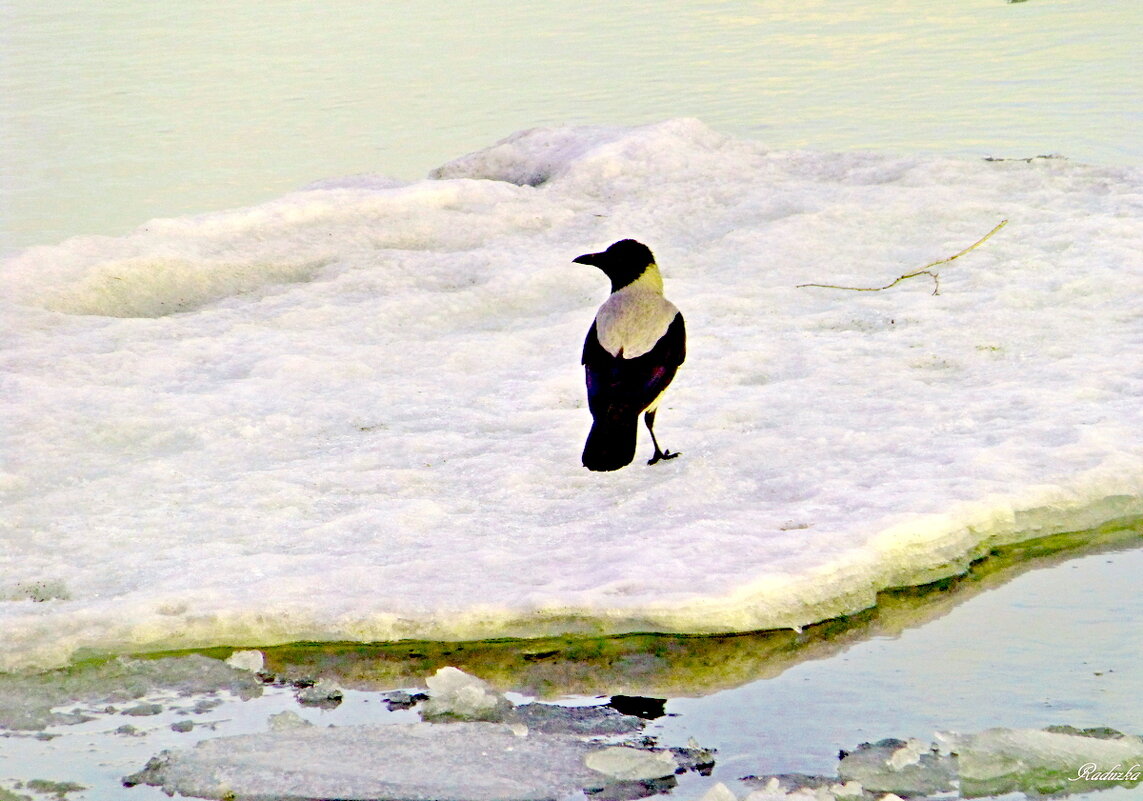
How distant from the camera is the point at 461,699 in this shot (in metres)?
3.62

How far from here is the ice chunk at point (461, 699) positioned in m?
3.59

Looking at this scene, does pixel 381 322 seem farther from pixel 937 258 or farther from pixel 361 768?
pixel 361 768

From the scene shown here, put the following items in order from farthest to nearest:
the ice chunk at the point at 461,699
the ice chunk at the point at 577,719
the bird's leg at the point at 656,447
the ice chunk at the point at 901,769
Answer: the bird's leg at the point at 656,447 < the ice chunk at the point at 461,699 < the ice chunk at the point at 577,719 < the ice chunk at the point at 901,769

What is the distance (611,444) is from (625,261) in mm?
1021

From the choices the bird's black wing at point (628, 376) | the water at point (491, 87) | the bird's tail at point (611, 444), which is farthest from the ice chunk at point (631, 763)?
the water at point (491, 87)

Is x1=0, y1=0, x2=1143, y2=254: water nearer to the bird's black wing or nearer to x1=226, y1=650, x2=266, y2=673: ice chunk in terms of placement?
the bird's black wing

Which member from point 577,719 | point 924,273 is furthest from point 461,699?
point 924,273

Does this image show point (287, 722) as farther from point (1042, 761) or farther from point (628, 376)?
point (628, 376)

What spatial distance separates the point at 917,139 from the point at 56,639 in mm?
8430

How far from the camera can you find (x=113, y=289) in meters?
7.85

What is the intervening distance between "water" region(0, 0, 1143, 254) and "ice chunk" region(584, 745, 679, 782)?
7222mm

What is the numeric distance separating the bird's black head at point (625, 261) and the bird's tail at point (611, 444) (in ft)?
2.96

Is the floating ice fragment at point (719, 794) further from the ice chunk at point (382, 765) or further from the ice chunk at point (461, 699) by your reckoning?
the ice chunk at point (461, 699)

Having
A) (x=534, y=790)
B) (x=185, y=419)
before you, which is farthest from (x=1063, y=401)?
(x=185, y=419)
